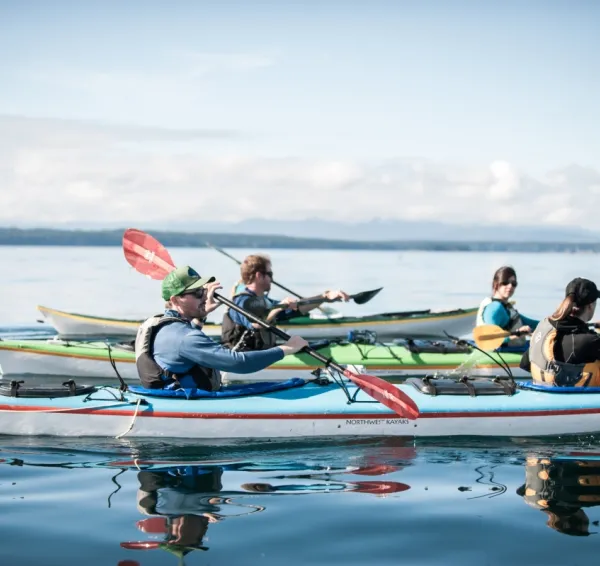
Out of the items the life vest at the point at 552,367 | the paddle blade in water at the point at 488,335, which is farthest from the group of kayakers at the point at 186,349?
the paddle blade in water at the point at 488,335

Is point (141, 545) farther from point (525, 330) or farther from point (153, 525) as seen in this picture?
point (525, 330)

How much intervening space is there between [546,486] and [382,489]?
54.8 inches

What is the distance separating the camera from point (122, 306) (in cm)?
2811

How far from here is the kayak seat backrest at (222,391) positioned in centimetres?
794

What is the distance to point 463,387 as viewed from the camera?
864cm

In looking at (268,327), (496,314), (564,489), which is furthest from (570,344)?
(496,314)

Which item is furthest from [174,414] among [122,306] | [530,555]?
[122,306]

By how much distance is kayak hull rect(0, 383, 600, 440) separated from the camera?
797 cm

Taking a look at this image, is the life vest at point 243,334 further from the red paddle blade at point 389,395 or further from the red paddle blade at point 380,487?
the red paddle blade at point 380,487

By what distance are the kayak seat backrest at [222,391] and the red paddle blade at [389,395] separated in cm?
77

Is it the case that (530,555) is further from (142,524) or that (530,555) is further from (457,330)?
(457,330)

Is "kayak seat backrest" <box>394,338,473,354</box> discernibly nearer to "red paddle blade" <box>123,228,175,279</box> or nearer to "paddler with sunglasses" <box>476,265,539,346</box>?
"paddler with sunglasses" <box>476,265,539,346</box>

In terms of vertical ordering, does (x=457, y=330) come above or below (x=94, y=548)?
above

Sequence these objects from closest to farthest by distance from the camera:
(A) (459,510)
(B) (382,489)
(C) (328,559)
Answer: (C) (328,559), (A) (459,510), (B) (382,489)
